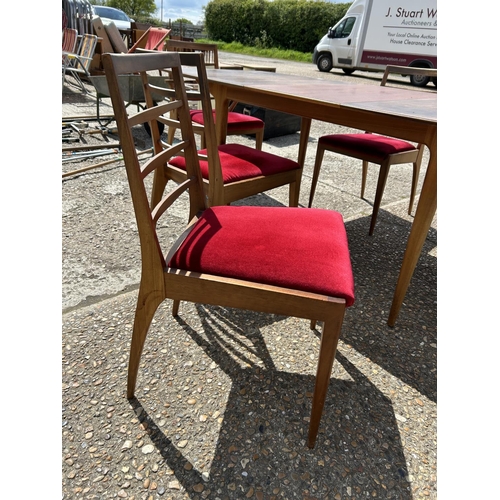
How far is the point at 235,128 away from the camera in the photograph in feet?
9.71

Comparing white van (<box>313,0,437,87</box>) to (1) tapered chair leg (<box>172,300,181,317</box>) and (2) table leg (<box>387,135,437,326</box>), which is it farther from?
(1) tapered chair leg (<box>172,300,181,317</box>)

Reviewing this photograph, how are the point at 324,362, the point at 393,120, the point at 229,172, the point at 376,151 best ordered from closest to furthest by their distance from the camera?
1. the point at 324,362
2. the point at 393,120
3. the point at 229,172
4. the point at 376,151

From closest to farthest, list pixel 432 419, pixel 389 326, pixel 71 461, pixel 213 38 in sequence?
pixel 71 461, pixel 432 419, pixel 389 326, pixel 213 38

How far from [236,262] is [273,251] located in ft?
0.39

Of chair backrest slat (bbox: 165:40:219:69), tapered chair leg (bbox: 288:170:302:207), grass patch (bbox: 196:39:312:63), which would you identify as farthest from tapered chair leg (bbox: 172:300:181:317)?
grass patch (bbox: 196:39:312:63)

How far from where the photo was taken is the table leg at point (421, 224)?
1541 mm

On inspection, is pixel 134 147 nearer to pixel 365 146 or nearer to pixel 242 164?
pixel 242 164

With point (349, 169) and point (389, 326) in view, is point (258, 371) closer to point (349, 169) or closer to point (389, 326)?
point (389, 326)

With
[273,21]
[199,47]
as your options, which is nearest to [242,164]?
[199,47]

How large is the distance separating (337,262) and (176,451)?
779 millimetres

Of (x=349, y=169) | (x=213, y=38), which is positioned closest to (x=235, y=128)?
(x=349, y=169)

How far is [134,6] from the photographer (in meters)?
31.7

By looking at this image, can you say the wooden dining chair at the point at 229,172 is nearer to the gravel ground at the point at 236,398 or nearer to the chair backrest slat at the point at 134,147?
the chair backrest slat at the point at 134,147

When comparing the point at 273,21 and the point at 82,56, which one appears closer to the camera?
the point at 82,56
